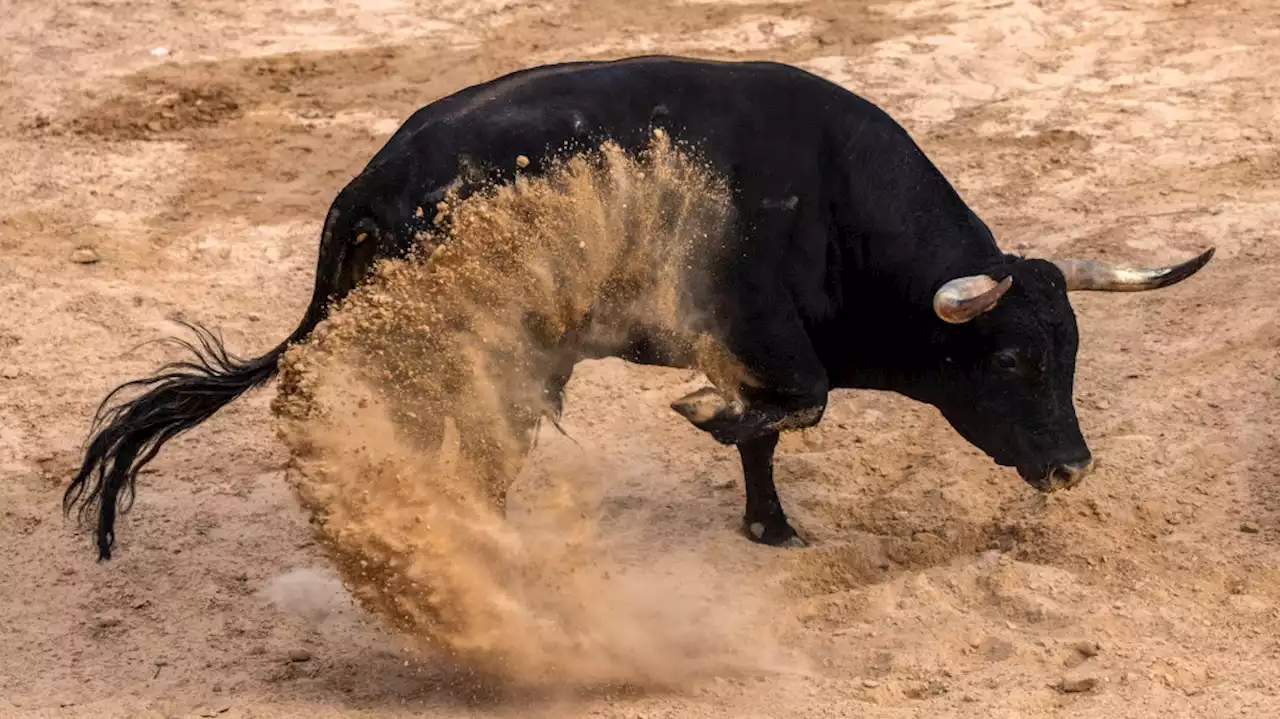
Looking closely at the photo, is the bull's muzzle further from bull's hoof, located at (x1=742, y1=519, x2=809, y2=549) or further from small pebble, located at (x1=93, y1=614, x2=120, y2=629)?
small pebble, located at (x1=93, y1=614, x2=120, y2=629)

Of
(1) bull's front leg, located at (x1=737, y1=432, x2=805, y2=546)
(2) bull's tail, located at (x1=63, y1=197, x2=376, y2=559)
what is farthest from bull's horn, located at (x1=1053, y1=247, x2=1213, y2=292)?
(2) bull's tail, located at (x1=63, y1=197, x2=376, y2=559)

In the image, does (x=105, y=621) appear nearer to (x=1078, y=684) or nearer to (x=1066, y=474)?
(x=1078, y=684)

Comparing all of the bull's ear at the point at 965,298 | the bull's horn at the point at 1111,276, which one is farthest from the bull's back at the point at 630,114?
the bull's horn at the point at 1111,276

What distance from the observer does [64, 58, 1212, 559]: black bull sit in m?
5.66

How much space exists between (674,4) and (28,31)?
15.3 feet

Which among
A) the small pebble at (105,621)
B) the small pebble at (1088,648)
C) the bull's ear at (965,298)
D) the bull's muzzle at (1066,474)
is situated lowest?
the small pebble at (105,621)

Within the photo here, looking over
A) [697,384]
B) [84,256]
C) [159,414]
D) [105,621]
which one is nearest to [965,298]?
[697,384]

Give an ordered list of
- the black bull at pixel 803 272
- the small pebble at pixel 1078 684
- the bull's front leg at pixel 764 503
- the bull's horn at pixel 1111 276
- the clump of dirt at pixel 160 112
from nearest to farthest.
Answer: the small pebble at pixel 1078 684 → the black bull at pixel 803 272 → the bull's horn at pixel 1111 276 → the bull's front leg at pixel 764 503 → the clump of dirt at pixel 160 112

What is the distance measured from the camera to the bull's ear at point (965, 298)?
225 inches

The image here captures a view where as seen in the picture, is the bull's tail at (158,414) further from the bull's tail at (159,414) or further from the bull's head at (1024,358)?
the bull's head at (1024,358)

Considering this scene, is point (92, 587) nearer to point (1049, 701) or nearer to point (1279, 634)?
point (1049, 701)

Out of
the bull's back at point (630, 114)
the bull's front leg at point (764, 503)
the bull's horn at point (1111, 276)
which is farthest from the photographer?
the bull's front leg at point (764, 503)

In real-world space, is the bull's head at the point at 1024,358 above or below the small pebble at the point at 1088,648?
above

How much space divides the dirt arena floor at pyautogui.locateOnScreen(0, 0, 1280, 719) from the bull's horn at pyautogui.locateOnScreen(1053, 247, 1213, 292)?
3.26 feet
